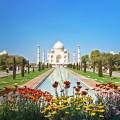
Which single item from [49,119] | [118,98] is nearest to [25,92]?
[49,119]

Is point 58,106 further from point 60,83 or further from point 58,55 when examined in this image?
point 58,55

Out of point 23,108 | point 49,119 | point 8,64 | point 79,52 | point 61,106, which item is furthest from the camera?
point 79,52

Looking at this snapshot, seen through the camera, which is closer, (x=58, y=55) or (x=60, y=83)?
(x=60, y=83)

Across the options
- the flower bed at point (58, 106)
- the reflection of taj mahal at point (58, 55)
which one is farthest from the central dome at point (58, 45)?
the flower bed at point (58, 106)

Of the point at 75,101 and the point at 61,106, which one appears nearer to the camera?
the point at 61,106

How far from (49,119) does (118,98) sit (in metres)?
1.17

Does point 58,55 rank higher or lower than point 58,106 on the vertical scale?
higher

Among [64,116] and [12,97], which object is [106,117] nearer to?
[64,116]

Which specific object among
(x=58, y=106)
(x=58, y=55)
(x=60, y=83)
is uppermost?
(x=58, y=55)

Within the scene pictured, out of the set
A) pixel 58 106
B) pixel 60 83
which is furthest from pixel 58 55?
pixel 58 106

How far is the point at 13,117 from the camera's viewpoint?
15.2 ft

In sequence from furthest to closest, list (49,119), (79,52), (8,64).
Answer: (79,52)
(8,64)
(49,119)

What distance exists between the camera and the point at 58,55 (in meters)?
98.3

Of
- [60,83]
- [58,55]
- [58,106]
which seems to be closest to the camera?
[58,106]
